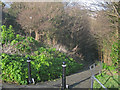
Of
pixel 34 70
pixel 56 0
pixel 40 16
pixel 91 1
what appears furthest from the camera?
pixel 56 0

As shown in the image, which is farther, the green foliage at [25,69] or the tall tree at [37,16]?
the tall tree at [37,16]

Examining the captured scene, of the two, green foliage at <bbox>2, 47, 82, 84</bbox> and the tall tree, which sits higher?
the tall tree

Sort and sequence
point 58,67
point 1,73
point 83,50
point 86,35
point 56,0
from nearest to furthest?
point 1,73 < point 58,67 < point 56,0 < point 86,35 < point 83,50

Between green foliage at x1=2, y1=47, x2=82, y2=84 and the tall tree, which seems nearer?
green foliage at x1=2, y1=47, x2=82, y2=84

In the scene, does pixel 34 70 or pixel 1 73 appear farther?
pixel 34 70

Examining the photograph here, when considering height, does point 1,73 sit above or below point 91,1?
below

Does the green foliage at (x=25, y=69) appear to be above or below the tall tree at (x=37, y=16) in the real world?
below

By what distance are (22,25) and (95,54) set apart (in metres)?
8.07

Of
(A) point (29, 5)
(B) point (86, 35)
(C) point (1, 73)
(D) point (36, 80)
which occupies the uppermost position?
(A) point (29, 5)

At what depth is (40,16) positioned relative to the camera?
439 inches

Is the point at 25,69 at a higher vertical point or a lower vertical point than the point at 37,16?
lower

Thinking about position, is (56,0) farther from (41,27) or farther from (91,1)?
(91,1)

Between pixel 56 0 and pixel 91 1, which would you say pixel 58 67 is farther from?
pixel 56 0

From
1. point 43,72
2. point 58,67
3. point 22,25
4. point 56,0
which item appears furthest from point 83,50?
point 43,72
